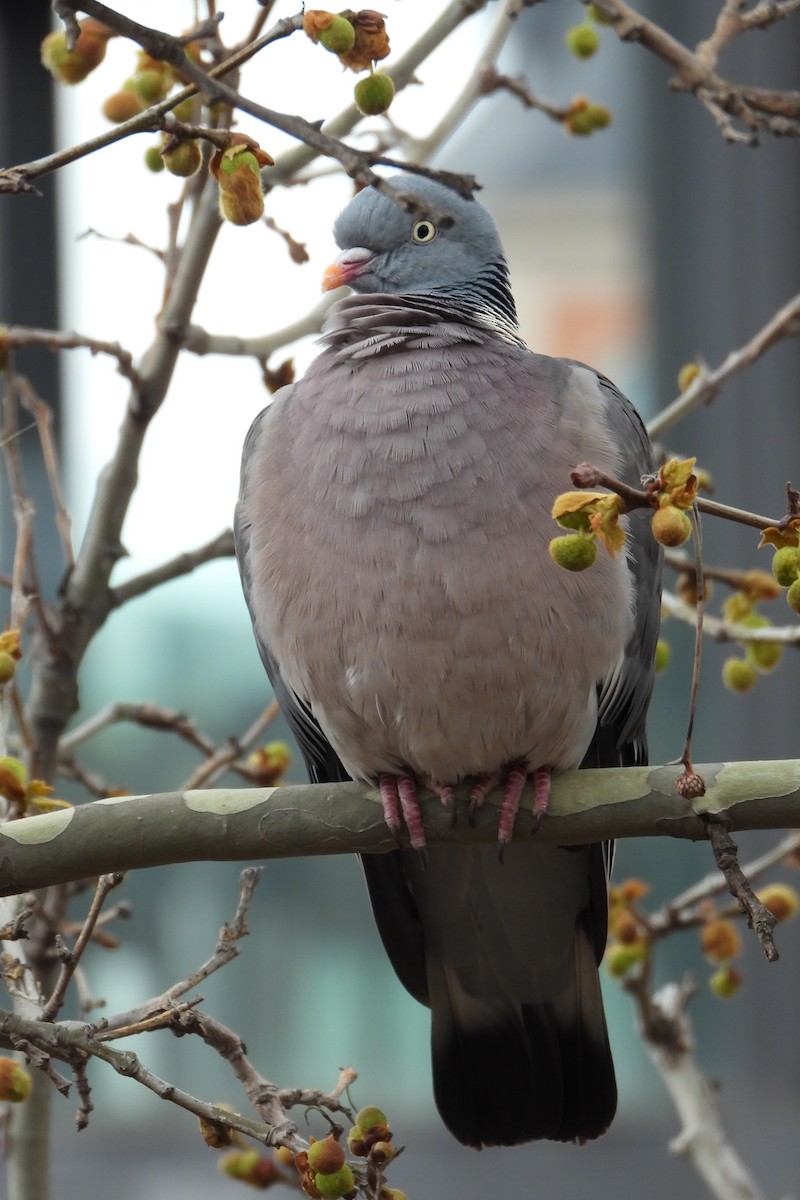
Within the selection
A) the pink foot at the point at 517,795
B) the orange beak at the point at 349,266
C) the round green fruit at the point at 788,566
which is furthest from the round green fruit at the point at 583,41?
the round green fruit at the point at 788,566

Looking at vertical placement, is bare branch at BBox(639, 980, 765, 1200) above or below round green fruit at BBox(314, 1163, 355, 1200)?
above

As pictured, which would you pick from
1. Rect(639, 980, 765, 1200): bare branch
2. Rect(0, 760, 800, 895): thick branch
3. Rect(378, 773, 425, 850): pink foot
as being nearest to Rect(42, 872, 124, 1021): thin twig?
Rect(0, 760, 800, 895): thick branch

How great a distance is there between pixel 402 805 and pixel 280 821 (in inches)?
15.2

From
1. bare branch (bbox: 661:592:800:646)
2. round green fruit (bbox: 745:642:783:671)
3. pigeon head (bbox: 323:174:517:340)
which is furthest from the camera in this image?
pigeon head (bbox: 323:174:517:340)

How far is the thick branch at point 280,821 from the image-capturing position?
1.62m

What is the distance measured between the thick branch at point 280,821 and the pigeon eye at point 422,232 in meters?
1.27

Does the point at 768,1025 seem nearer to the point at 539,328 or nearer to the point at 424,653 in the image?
the point at 539,328

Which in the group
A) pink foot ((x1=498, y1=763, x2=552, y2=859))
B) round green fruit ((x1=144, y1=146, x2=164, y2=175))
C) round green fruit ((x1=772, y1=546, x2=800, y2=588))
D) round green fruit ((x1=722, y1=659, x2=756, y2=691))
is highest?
round green fruit ((x1=144, y1=146, x2=164, y2=175))

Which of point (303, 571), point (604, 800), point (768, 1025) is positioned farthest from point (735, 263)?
point (604, 800)

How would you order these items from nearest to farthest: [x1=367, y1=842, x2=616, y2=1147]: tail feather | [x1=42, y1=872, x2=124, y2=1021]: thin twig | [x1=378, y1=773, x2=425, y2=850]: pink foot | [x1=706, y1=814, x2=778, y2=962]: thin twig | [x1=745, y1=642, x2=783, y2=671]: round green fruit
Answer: [x1=706, y1=814, x2=778, y2=962]: thin twig, [x1=42, y1=872, x2=124, y2=1021]: thin twig, [x1=378, y1=773, x2=425, y2=850]: pink foot, [x1=745, y1=642, x2=783, y2=671]: round green fruit, [x1=367, y1=842, x2=616, y2=1147]: tail feather

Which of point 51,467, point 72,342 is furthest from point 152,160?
point 51,467

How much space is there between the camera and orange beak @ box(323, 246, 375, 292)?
8.89 ft

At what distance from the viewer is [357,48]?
153 cm

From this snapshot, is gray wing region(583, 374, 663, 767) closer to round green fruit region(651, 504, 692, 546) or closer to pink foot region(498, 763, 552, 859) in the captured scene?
pink foot region(498, 763, 552, 859)
